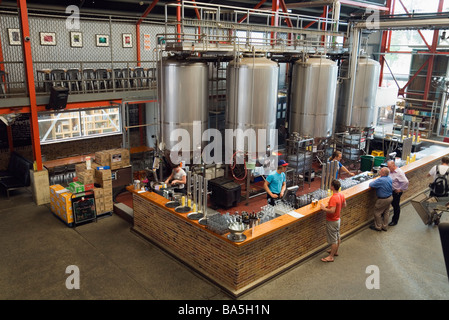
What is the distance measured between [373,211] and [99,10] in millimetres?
12544

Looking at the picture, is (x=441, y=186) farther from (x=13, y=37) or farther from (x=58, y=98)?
(x=13, y=37)

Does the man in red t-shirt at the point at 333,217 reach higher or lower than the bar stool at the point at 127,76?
lower

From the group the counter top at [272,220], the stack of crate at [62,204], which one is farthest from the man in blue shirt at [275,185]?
the stack of crate at [62,204]

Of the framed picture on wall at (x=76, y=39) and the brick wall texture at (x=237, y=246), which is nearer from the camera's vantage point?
the brick wall texture at (x=237, y=246)

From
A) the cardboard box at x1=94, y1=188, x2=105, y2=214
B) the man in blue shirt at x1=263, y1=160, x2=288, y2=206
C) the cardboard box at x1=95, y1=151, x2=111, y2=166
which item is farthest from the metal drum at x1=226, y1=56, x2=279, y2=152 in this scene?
the cardboard box at x1=94, y1=188, x2=105, y2=214

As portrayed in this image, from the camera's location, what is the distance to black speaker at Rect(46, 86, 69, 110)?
10094mm

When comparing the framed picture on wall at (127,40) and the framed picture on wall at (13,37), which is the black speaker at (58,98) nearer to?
the framed picture on wall at (13,37)

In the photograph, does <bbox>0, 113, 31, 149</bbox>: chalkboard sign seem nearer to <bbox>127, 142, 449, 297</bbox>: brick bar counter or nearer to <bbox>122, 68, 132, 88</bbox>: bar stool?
<bbox>122, 68, 132, 88</bbox>: bar stool

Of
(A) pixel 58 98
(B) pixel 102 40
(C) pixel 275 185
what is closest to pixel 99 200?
(A) pixel 58 98

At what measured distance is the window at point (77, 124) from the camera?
531 inches

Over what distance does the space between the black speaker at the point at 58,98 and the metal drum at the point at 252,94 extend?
15.1 ft

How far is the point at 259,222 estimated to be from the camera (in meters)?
7.03

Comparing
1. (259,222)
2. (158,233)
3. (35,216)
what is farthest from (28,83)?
(259,222)
